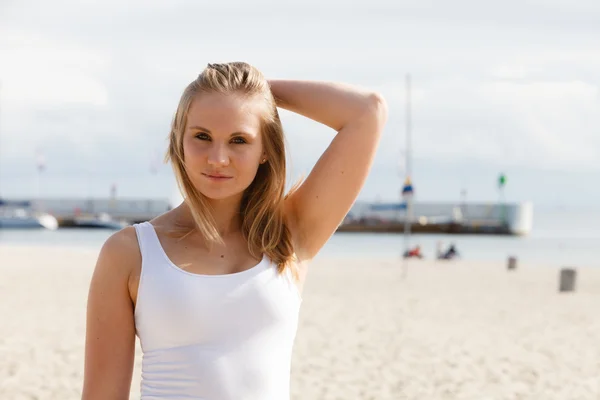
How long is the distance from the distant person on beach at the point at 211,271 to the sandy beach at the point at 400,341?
182 inches

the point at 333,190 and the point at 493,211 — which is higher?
the point at 333,190

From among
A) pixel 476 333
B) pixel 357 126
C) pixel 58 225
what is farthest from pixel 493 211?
pixel 357 126

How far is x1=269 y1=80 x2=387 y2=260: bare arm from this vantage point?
208 centimetres

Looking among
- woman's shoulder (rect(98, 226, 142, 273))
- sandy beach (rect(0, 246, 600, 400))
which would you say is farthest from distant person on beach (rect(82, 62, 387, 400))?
sandy beach (rect(0, 246, 600, 400))

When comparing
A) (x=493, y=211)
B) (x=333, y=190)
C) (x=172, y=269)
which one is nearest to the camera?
(x=172, y=269)

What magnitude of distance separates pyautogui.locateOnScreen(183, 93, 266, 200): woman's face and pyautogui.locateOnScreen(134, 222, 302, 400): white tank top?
0.17m

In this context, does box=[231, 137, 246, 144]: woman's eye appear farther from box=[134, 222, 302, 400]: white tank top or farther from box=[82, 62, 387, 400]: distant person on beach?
box=[134, 222, 302, 400]: white tank top

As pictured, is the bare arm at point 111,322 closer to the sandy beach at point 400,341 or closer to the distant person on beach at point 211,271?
the distant person on beach at point 211,271

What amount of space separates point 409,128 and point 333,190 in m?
21.8

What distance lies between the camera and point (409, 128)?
2355cm

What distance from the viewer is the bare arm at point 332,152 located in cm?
208

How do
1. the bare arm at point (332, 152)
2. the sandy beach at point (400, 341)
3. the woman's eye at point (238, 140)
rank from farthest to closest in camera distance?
1. the sandy beach at point (400, 341)
2. the bare arm at point (332, 152)
3. the woman's eye at point (238, 140)

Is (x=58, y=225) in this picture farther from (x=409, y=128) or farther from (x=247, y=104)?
(x=247, y=104)

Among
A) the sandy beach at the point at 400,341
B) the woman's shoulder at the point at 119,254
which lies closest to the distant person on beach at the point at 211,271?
the woman's shoulder at the point at 119,254
